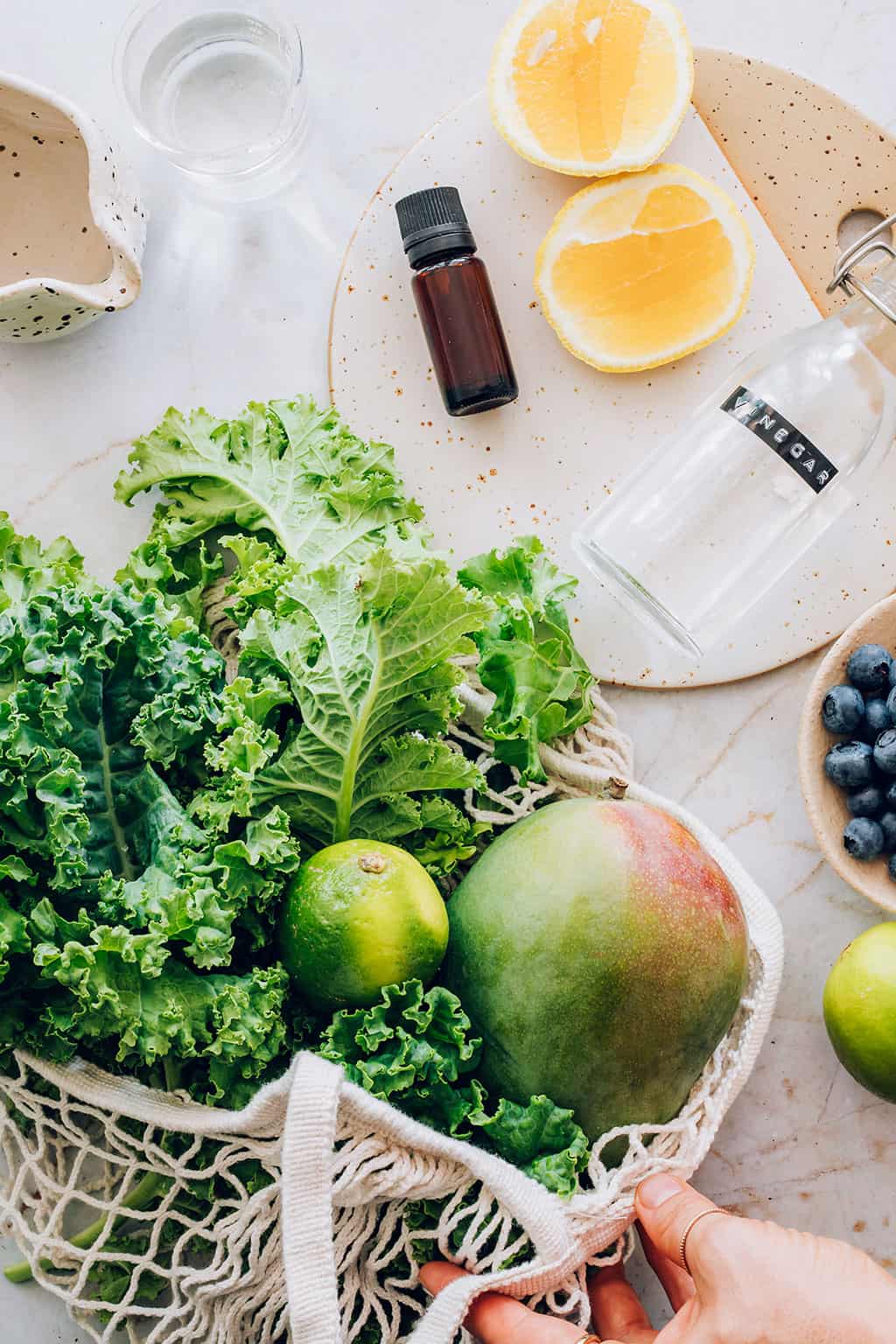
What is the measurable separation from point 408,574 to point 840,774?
53 centimetres

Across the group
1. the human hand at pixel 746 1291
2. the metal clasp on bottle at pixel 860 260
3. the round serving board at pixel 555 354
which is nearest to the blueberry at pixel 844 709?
the round serving board at pixel 555 354

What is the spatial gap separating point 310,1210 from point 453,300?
0.88 meters

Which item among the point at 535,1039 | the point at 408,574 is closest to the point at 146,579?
the point at 408,574

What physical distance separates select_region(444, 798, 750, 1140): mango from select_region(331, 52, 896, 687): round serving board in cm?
33

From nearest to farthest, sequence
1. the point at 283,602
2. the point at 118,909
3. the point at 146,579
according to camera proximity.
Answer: the point at 118,909
the point at 283,602
the point at 146,579

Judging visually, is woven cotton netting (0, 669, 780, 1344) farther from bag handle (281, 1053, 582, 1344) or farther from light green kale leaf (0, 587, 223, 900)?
light green kale leaf (0, 587, 223, 900)

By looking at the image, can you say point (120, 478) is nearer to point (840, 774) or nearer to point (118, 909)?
point (118, 909)

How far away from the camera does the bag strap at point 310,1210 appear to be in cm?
89

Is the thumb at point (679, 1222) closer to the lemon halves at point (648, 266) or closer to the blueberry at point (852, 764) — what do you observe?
the blueberry at point (852, 764)

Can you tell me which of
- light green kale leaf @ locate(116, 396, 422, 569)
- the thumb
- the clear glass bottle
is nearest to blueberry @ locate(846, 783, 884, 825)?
the clear glass bottle

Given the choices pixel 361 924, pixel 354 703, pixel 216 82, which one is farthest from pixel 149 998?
pixel 216 82

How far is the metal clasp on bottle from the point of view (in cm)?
115

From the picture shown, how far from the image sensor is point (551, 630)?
1.13 metres

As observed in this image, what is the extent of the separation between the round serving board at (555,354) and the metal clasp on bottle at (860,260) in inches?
1.8
